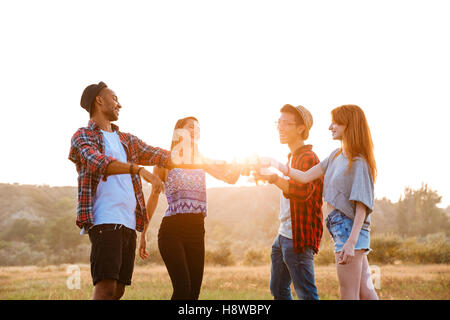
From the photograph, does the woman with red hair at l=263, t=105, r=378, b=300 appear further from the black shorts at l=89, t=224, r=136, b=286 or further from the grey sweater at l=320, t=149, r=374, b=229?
the black shorts at l=89, t=224, r=136, b=286

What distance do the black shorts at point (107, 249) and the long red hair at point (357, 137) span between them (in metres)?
2.13

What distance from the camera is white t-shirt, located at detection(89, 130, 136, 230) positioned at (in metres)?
3.47

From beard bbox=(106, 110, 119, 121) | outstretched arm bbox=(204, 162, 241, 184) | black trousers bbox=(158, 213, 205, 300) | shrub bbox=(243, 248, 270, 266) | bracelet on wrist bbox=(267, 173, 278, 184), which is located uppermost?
beard bbox=(106, 110, 119, 121)

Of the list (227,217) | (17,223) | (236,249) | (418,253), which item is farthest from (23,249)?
(418,253)

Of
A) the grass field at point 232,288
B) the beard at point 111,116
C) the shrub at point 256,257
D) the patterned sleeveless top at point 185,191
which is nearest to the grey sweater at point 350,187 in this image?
the patterned sleeveless top at point 185,191

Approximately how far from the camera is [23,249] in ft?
125

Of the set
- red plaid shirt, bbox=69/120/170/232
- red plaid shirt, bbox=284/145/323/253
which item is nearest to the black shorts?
red plaid shirt, bbox=69/120/170/232

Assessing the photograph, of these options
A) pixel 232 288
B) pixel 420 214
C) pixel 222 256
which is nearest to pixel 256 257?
pixel 222 256

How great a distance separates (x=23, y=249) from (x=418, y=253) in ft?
115

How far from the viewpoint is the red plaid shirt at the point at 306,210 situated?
12.0 feet

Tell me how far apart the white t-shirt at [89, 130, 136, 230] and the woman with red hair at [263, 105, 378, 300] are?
181 centimetres

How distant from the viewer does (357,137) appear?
11.1 feet

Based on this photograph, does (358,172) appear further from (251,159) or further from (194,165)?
(194,165)

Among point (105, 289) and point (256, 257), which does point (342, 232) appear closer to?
point (105, 289)
